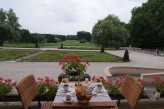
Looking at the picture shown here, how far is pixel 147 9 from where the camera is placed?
2079 inches

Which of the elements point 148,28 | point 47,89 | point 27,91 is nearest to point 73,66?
point 47,89

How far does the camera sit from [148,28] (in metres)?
48.5

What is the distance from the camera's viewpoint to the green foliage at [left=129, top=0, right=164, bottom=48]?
158ft

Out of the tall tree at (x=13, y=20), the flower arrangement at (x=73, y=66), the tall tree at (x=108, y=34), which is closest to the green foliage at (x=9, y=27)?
the tall tree at (x=13, y=20)

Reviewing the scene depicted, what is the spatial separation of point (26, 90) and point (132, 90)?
1846 millimetres

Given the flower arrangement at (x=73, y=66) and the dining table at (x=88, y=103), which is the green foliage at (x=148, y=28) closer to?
the flower arrangement at (x=73, y=66)

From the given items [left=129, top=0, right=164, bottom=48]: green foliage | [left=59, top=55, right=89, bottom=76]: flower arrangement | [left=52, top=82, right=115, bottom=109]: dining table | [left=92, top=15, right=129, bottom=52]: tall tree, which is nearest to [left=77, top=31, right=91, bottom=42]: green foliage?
[left=129, top=0, right=164, bottom=48]: green foliage

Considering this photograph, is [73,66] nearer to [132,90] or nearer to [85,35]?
[132,90]

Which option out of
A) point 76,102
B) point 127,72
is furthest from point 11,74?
point 76,102

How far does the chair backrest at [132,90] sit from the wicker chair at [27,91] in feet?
4.80

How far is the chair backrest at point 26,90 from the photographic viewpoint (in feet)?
12.4

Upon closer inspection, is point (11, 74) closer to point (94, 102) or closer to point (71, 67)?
point (71, 67)

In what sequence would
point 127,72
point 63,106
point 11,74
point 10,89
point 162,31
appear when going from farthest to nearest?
point 162,31
point 11,74
point 127,72
point 10,89
point 63,106

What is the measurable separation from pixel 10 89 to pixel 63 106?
2.17 meters
